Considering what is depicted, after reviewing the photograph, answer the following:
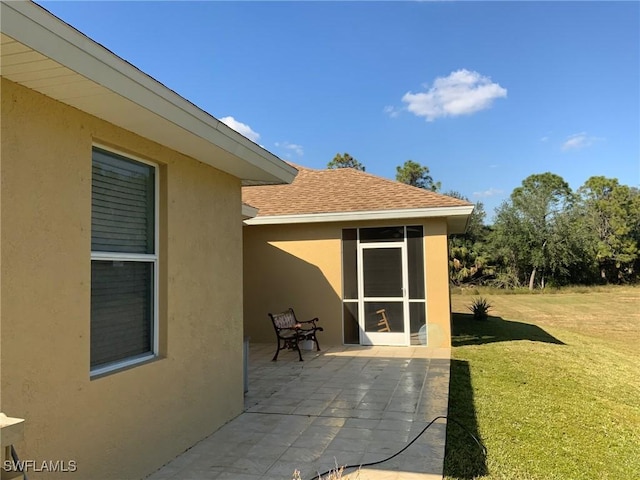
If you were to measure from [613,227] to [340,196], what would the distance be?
123 ft

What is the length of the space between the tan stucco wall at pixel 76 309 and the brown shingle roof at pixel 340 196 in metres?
6.29

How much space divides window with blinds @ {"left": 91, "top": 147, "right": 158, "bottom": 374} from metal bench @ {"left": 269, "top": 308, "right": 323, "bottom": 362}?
17.0 ft

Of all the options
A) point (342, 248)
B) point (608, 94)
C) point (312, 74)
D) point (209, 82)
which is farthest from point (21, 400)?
point (608, 94)

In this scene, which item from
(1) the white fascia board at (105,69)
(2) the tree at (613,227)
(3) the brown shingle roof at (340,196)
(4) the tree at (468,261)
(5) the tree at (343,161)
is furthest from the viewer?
(5) the tree at (343,161)

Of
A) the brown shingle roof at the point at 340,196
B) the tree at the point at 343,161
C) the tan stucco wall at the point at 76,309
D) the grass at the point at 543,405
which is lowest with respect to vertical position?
the grass at the point at 543,405

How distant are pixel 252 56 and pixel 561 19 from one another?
26.5ft

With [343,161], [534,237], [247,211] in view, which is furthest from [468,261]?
[247,211]

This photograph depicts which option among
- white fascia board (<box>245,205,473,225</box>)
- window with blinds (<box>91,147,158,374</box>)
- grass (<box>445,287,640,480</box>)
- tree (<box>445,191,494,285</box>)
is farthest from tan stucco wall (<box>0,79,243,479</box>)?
tree (<box>445,191,494,285</box>)

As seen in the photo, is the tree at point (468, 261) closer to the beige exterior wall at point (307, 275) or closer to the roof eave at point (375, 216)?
the roof eave at point (375, 216)

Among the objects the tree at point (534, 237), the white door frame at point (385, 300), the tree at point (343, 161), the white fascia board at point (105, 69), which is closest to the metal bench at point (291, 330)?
the white door frame at point (385, 300)

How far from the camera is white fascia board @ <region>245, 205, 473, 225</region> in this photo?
946 centimetres

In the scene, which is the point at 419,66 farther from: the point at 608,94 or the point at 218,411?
the point at 218,411

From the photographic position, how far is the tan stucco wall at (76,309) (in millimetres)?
2480

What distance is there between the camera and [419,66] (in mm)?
16750
